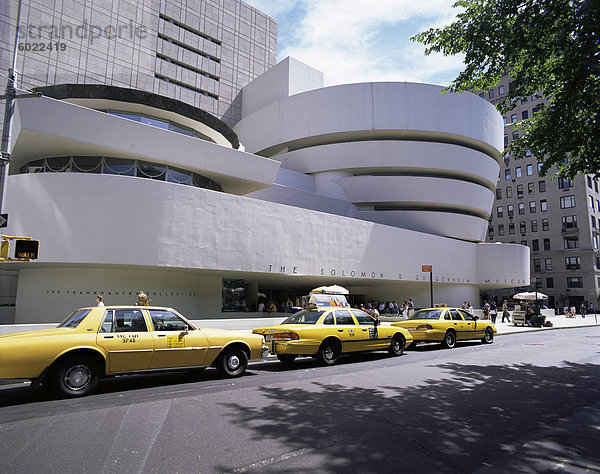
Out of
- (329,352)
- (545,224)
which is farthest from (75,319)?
(545,224)

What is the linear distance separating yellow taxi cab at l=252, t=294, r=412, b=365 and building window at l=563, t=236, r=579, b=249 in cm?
6047

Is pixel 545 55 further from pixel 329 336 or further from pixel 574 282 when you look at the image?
pixel 574 282

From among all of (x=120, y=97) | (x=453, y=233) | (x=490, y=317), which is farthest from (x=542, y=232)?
(x=120, y=97)

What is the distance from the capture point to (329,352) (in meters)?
10.7

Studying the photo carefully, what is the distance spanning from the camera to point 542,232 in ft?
209

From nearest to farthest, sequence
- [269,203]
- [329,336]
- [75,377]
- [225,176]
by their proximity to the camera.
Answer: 1. [75,377]
2. [329,336]
3. [225,176]
4. [269,203]

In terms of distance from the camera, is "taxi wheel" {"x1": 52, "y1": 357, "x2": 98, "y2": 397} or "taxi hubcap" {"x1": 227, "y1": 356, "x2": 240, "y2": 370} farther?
"taxi hubcap" {"x1": 227, "y1": 356, "x2": 240, "y2": 370}

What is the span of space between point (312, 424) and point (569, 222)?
2721 inches

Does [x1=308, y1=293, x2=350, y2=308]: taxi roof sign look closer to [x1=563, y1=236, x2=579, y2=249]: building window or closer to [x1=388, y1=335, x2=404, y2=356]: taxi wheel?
[x1=388, y1=335, x2=404, y2=356]: taxi wheel

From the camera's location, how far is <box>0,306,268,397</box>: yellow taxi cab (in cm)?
656

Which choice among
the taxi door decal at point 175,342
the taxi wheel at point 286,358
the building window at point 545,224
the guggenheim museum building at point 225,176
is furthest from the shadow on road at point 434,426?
the building window at point 545,224

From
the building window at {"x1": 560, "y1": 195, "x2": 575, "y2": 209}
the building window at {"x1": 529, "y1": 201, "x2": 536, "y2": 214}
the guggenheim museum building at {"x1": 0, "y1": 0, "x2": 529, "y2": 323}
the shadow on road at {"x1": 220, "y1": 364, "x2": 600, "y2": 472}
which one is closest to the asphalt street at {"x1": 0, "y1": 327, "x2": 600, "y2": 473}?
the shadow on road at {"x1": 220, "y1": 364, "x2": 600, "y2": 472}

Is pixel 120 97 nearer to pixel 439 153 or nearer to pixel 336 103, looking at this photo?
pixel 336 103

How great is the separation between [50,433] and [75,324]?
110 inches
